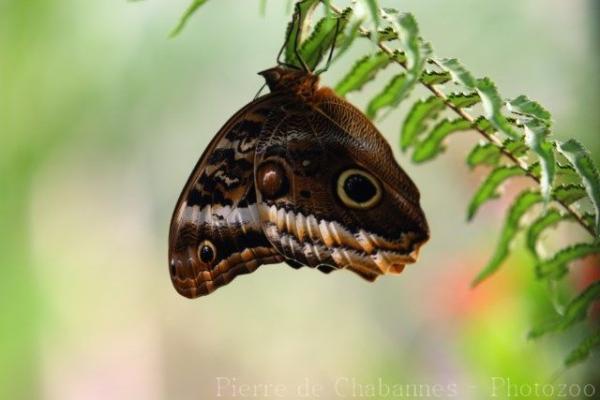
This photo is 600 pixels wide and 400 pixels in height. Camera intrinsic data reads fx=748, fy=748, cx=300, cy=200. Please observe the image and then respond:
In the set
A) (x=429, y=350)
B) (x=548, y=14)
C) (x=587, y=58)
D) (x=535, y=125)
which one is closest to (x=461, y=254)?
(x=429, y=350)

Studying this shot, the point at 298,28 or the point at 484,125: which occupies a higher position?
the point at 298,28

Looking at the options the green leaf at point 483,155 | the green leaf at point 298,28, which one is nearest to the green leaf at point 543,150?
the green leaf at point 483,155

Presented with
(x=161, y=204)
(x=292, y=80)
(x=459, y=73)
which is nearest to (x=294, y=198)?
(x=292, y=80)

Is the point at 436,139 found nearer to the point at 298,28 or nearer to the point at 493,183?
the point at 493,183

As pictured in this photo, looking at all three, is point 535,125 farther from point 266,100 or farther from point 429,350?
point 429,350

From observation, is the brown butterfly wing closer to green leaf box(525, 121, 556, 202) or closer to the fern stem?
the fern stem

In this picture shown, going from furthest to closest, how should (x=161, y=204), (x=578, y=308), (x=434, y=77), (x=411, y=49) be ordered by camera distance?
(x=161, y=204)
(x=578, y=308)
(x=434, y=77)
(x=411, y=49)
